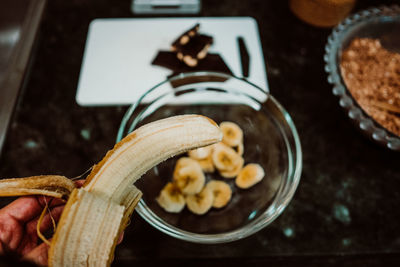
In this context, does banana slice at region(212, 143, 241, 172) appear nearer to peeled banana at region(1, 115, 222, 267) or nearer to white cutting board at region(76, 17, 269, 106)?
peeled banana at region(1, 115, 222, 267)

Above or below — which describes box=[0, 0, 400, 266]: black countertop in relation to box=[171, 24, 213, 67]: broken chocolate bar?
below

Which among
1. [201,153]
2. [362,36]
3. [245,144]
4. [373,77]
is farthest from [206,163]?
[362,36]

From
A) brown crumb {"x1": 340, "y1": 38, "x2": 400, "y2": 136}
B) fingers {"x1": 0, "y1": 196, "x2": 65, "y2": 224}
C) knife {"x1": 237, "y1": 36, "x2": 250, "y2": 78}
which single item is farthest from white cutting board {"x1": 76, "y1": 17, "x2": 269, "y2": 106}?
fingers {"x1": 0, "y1": 196, "x2": 65, "y2": 224}

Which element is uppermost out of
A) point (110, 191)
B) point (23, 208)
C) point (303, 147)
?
point (110, 191)

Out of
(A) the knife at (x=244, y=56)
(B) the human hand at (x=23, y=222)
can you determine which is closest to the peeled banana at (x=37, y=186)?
(B) the human hand at (x=23, y=222)

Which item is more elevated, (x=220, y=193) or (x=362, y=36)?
(x=362, y=36)

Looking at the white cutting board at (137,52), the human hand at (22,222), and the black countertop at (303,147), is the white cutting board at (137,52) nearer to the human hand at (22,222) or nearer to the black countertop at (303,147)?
the black countertop at (303,147)

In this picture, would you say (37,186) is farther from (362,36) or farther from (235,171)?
(362,36)
